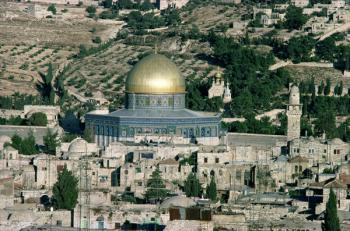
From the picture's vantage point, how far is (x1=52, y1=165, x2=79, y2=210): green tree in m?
48.6

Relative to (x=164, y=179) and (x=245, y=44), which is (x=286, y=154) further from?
(x=245, y=44)

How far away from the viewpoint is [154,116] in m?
65.3

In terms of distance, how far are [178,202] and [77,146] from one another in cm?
1370

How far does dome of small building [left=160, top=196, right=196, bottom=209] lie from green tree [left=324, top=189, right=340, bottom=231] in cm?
315

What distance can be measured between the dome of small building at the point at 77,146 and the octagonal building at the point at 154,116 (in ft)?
12.3

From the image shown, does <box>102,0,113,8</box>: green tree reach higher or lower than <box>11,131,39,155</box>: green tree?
lower

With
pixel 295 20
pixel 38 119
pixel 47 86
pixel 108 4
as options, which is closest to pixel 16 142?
pixel 38 119

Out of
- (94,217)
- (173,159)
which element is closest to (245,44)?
(173,159)

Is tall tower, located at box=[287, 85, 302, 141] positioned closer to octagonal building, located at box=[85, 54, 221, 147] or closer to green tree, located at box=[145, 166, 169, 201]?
octagonal building, located at box=[85, 54, 221, 147]

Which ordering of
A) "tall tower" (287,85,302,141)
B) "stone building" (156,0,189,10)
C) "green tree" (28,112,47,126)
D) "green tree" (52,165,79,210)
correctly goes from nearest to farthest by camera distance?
"green tree" (52,165,79,210) < "tall tower" (287,85,302,141) < "green tree" (28,112,47,126) < "stone building" (156,0,189,10)

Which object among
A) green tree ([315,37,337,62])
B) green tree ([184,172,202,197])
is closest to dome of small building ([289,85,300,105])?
green tree ([184,172,202,197])

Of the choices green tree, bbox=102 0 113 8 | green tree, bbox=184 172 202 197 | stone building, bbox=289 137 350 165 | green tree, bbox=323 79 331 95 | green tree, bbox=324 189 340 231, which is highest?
green tree, bbox=324 189 340 231

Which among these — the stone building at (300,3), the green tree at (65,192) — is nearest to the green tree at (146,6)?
the stone building at (300,3)

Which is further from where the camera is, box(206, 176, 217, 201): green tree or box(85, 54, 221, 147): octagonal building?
box(85, 54, 221, 147): octagonal building
